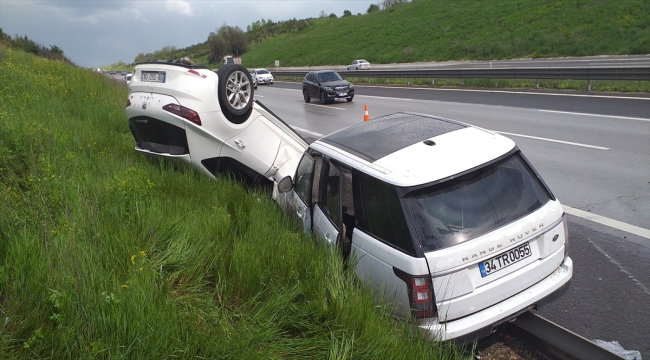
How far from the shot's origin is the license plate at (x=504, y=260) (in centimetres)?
355

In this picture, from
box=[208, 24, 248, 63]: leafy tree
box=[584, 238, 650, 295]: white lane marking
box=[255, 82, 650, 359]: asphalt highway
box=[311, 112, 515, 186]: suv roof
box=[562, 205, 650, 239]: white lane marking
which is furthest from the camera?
box=[208, 24, 248, 63]: leafy tree

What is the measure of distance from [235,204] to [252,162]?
1049 mm

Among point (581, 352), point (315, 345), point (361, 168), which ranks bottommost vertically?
point (581, 352)

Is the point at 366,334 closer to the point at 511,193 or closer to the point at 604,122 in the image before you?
the point at 511,193

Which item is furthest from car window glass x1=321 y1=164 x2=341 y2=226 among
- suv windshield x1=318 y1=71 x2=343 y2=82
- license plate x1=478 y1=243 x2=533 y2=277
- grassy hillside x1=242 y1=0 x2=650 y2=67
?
grassy hillside x1=242 y1=0 x2=650 y2=67

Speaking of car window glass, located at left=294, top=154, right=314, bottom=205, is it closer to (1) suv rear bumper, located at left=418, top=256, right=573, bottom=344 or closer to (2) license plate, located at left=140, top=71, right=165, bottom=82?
(1) suv rear bumper, located at left=418, top=256, right=573, bottom=344

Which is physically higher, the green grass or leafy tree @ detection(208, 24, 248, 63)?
leafy tree @ detection(208, 24, 248, 63)

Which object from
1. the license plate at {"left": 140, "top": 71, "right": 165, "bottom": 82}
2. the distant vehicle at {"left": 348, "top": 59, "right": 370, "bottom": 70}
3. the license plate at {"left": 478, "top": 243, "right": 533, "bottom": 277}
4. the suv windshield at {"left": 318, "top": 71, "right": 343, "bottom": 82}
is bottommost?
the license plate at {"left": 478, "top": 243, "right": 533, "bottom": 277}

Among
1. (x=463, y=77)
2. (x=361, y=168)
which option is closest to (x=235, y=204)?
(x=361, y=168)

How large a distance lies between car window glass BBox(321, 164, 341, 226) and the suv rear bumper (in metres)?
1.18

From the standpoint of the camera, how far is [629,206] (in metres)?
6.77

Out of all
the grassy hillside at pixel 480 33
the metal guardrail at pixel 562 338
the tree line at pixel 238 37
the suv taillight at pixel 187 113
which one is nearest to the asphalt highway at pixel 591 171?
the metal guardrail at pixel 562 338

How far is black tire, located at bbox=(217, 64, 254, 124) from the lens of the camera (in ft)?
20.5

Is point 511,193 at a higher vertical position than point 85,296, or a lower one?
higher
